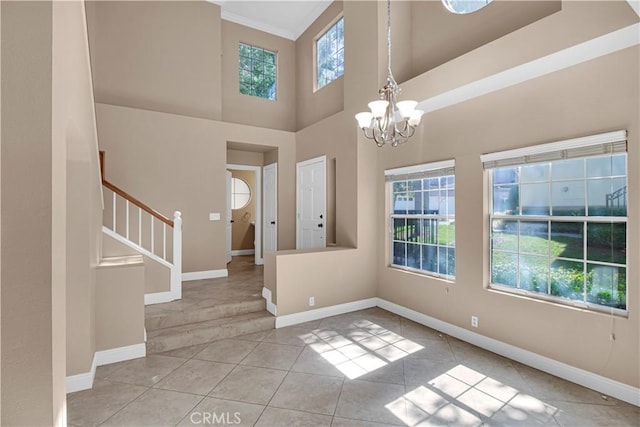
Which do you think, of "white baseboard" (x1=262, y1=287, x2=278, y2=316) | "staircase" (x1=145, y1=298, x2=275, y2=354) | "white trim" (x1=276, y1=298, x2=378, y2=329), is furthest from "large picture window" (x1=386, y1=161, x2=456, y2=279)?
"staircase" (x1=145, y1=298, x2=275, y2=354)

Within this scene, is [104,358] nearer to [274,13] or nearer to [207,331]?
[207,331]

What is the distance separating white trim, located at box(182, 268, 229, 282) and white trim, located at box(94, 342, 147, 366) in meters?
2.17

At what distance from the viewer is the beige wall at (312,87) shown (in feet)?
19.0

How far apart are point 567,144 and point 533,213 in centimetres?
69

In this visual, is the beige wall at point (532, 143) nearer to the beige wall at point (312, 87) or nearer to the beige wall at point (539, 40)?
the beige wall at point (539, 40)

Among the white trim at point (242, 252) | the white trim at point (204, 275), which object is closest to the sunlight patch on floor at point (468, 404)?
the white trim at point (204, 275)

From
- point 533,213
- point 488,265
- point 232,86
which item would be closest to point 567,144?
point 533,213

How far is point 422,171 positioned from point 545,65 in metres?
1.62

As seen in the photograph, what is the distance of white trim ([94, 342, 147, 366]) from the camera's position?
294 centimetres

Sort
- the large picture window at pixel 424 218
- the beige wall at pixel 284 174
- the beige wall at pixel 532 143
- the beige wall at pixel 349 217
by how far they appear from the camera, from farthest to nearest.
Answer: the beige wall at pixel 284 174 < the beige wall at pixel 349 217 < the large picture window at pixel 424 218 < the beige wall at pixel 532 143

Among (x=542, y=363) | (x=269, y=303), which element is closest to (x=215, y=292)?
(x=269, y=303)

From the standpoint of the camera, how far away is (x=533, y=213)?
2967 mm

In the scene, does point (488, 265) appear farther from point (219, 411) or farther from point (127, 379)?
point (127, 379)

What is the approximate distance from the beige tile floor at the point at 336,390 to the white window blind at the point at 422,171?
1975 mm
